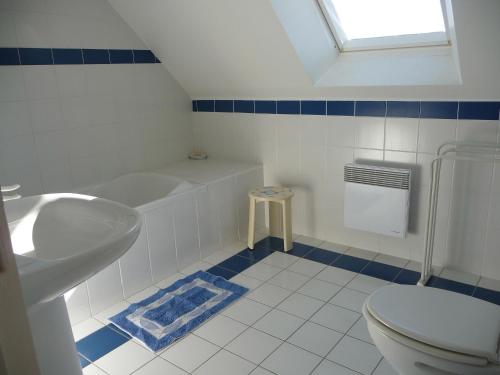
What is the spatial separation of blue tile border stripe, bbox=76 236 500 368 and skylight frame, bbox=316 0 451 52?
1.38 m

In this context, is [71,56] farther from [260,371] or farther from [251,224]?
[260,371]

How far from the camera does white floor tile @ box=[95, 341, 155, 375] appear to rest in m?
1.90

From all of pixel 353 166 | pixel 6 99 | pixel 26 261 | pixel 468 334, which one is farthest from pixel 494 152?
pixel 6 99

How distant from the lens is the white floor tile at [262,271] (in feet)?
8.83

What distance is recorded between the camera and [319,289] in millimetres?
2508

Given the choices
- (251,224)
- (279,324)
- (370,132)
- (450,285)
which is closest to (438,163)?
(370,132)

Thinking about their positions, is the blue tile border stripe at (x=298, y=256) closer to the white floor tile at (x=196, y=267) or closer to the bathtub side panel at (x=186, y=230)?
the white floor tile at (x=196, y=267)

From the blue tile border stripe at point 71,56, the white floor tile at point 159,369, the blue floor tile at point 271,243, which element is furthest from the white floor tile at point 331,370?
the blue tile border stripe at point 71,56

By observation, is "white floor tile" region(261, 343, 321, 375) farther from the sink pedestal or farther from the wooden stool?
the wooden stool

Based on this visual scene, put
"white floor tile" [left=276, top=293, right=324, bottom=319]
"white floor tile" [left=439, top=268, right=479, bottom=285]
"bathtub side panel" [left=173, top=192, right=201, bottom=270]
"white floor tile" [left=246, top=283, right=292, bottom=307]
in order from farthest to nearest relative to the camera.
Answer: "bathtub side panel" [left=173, top=192, right=201, bottom=270]
"white floor tile" [left=439, top=268, right=479, bottom=285]
"white floor tile" [left=246, top=283, right=292, bottom=307]
"white floor tile" [left=276, top=293, right=324, bottom=319]

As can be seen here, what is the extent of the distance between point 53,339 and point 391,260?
2.17 m

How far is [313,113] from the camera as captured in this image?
9.85 ft

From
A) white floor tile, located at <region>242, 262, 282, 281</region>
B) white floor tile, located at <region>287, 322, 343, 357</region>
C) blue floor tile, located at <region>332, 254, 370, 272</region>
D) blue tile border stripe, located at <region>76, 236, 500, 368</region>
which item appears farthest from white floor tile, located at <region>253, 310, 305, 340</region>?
blue floor tile, located at <region>332, 254, 370, 272</region>

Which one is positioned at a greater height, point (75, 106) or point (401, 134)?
point (75, 106)
